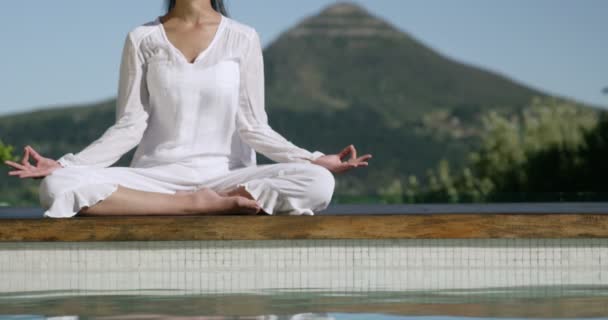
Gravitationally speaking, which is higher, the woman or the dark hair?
the dark hair

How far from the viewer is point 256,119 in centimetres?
488

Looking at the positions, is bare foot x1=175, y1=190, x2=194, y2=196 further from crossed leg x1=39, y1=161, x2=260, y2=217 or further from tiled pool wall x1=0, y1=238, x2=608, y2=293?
tiled pool wall x1=0, y1=238, x2=608, y2=293

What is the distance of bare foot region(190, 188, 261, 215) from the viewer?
4.64 m

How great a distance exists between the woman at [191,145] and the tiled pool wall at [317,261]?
0.22 m

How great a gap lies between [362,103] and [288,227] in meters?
67.8

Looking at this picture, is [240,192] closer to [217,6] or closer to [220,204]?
[220,204]

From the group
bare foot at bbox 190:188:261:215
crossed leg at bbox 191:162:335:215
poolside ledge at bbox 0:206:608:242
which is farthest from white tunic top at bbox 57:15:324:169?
poolside ledge at bbox 0:206:608:242

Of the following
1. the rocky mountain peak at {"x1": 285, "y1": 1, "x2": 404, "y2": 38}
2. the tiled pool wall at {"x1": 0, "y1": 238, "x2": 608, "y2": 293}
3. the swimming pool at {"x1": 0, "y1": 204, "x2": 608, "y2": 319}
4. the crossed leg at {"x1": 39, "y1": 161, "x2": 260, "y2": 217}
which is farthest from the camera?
the rocky mountain peak at {"x1": 285, "y1": 1, "x2": 404, "y2": 38}

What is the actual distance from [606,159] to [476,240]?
24222 millimetres

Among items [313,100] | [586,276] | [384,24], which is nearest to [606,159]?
[586,276]

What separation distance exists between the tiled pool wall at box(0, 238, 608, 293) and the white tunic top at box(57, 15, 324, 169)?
47 cm

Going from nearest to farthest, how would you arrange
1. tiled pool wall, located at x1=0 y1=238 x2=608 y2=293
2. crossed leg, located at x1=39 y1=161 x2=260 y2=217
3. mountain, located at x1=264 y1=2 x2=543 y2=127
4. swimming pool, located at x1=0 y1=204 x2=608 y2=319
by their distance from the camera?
swimming pool, located at x1=0 y1=204 x2=608 y2=319
tiled pool wall, located at x1=0 y1=238 x2=608 y2=293
crossed leg, located at x1=39 y1=161 x2=260 y2=217
mountain, located at x1=264 y1=2 x2=543 y2=127

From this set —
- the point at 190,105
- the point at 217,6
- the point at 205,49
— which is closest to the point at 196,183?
the point at 190,105

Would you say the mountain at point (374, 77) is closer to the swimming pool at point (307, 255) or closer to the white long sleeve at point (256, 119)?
the white long sleeve at point (256, 119)
